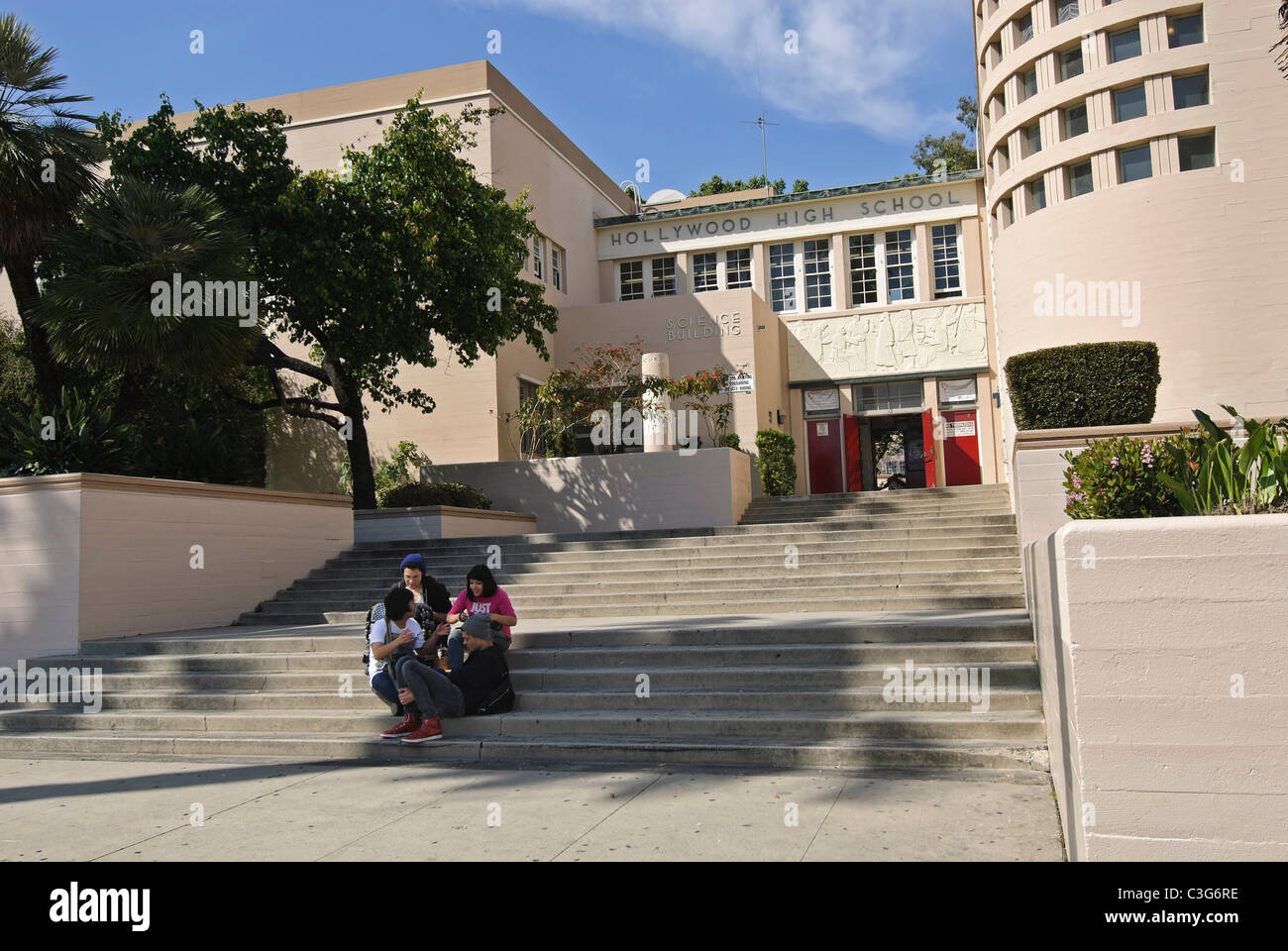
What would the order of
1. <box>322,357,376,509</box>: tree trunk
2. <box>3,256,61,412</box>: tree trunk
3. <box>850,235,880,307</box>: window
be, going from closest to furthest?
1. <box>3,256,61,412</box>: tree trunk
2. <box>322,357,376,509</box>: tree trunk
3. <box>850,235,880,307</box>: window

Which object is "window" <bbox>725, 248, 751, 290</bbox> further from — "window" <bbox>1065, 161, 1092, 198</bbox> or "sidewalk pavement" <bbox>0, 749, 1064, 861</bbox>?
"sidewalk pavement" <bbox>0, 749, 1064, 861</bbox>

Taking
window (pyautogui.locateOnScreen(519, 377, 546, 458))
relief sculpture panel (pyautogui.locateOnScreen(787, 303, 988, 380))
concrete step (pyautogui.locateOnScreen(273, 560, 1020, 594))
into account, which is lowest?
concrete step (pyautogui.locateOnScreen(273, 560, 1020, 594))

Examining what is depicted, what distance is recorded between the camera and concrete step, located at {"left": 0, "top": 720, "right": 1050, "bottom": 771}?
6773 mm

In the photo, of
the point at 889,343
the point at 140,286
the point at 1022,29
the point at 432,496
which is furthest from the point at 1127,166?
the point at 140,286

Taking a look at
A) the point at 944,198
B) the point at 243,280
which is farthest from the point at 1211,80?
the point at 243,280

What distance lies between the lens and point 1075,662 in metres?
3.63

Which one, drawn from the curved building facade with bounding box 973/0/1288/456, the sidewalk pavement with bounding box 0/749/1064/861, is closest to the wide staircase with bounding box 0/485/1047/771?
the sidewalk pavement with bounding box 0/749/1064/861

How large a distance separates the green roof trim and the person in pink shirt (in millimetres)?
19641

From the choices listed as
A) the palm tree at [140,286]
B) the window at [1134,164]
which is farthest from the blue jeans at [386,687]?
the window at [1134,164]

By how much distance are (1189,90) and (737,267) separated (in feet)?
40.4

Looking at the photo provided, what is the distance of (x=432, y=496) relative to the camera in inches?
707

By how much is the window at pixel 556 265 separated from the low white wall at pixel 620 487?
644cm
